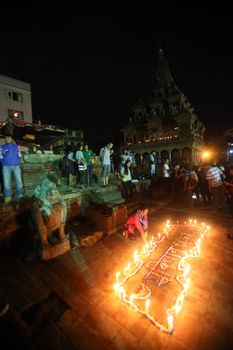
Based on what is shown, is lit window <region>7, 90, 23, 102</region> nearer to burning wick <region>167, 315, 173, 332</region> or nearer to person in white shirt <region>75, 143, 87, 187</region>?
person in white shirt <region>75, 143, 87, 187</region>

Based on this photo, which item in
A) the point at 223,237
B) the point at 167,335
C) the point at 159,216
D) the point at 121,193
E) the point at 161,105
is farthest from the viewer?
the point at 161,105

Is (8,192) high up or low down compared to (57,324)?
up

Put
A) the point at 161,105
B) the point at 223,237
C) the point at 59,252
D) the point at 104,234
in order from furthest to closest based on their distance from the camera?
the point at 161,105, the point at 104,234, the point at 223,237, the point at 59,252

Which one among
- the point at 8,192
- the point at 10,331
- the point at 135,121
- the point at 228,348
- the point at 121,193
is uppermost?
the point at 135,121

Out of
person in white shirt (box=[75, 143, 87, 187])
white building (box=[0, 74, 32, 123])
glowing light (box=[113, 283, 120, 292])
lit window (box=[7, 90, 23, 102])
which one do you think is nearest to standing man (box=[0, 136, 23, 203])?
person in white shirt (box=[75, 143, 87, 187])

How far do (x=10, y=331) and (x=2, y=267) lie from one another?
2259 millimetres

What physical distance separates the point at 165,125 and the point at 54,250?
31.0 m

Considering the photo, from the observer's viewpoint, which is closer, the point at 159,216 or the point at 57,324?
the point at 57,324

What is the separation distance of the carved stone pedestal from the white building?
2471 cm

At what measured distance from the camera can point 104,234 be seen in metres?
5.62

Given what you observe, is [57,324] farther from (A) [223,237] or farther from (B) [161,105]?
(B) [161,105]

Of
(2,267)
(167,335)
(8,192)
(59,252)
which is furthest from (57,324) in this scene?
(8,192)

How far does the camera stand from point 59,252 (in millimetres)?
4457

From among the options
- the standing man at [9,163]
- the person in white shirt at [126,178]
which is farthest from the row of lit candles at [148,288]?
the standing man at [9,163]
